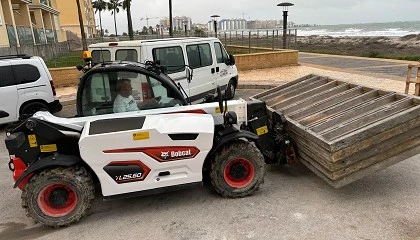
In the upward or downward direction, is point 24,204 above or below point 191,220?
above

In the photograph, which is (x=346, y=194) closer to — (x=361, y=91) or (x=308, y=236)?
→ (x=308, y=236)

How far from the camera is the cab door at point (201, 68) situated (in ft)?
27.8

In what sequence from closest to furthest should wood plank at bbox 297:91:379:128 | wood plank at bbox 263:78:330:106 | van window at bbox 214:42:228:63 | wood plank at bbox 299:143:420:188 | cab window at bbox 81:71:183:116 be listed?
wood plank at bbox 299:143:420:188, cab window at bbox 81:71:183:116, wood plank at bbox 297:91:379:128, wood plank at bbox 263:78:330:106, van window at bbox 214:42:228:63

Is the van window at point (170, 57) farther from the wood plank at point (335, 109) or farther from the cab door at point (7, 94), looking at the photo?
the wood plank at point (335, 109)

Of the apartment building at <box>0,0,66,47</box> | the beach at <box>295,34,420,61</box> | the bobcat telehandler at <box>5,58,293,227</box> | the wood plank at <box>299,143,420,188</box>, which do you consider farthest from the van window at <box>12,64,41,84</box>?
the beach at <box>295,34,420,61</box>

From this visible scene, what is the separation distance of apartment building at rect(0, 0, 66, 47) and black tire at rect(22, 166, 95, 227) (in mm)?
18467

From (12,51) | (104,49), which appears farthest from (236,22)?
(104,49)

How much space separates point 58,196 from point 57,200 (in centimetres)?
5

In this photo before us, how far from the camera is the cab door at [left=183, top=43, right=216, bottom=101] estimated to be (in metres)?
8.49

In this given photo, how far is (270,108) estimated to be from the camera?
5.42m

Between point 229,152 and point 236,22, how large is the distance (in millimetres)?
78367

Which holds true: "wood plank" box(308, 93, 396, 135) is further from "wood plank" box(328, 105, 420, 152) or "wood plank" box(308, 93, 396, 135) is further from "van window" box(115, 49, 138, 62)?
"van window" box(115, 49, 138, 62)

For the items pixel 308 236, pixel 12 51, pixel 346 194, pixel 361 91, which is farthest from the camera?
pixel 12 51

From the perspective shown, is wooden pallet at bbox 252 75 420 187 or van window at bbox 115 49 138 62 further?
van window at bbox 115 49 138 62
